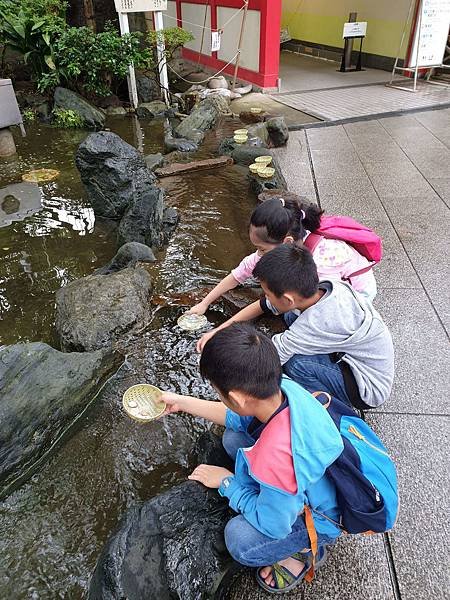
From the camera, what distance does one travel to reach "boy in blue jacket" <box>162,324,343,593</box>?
4.83ft

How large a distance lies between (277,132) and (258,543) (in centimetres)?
611

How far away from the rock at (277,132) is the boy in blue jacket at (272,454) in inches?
226

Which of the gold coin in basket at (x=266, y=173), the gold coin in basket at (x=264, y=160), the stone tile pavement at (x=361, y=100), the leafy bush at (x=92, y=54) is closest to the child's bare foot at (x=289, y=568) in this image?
the gold coin in basket at (x=266, y=173)

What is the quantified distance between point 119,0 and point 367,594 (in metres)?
9.93

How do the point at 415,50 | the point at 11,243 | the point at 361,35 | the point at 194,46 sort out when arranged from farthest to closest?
the point at 194,46, the point at 361,35, the point at 415,50, the point at 11,243

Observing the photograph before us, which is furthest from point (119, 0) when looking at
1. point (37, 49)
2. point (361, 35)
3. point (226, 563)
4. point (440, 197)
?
point (226, 563)

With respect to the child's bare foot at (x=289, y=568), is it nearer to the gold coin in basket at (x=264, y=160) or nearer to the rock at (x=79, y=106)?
the gold coin in basket at (x=264, y=160)

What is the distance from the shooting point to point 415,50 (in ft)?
29.9

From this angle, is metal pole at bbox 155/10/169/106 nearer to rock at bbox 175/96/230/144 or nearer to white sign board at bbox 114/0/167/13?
white sign board at bbox 114/0/167/13

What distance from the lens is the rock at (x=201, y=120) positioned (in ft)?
24.2

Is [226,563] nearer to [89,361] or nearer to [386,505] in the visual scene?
[386,505]

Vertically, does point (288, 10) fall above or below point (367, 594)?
above

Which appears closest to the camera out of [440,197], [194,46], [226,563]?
[226,563]

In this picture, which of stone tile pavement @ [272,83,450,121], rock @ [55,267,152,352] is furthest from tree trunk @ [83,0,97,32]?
rock @ [55,267,152,352]
